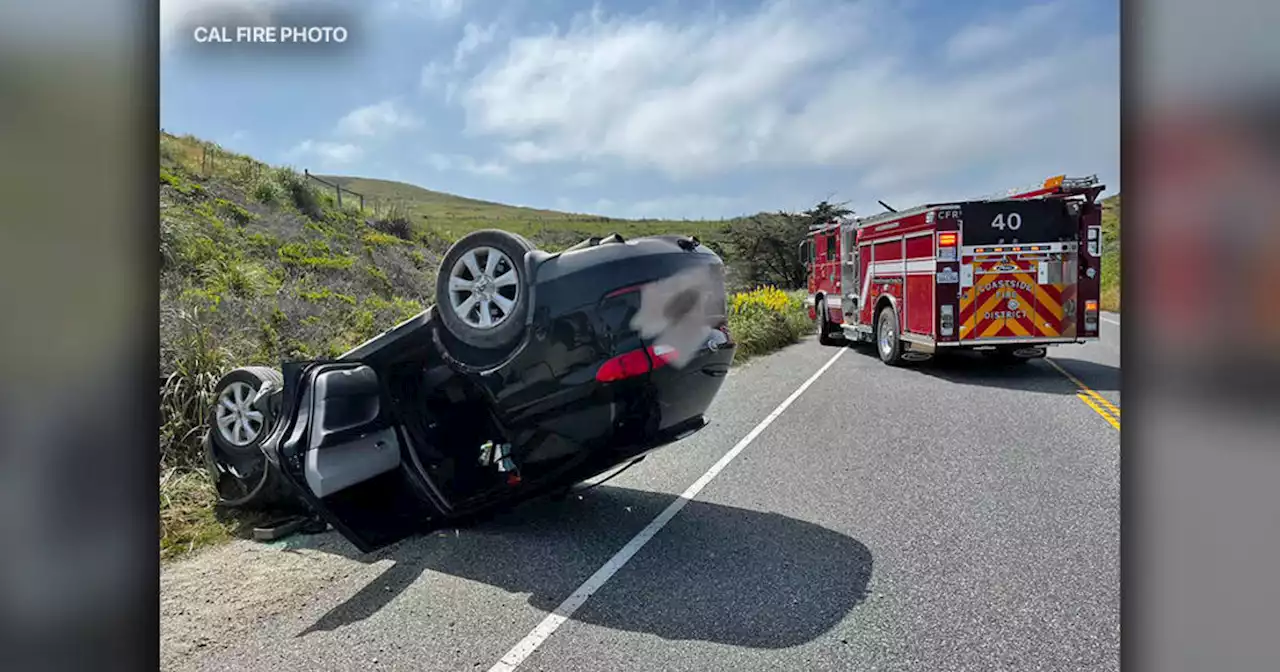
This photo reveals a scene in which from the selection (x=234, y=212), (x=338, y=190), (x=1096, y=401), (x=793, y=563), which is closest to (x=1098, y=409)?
(x=1096, y=401)

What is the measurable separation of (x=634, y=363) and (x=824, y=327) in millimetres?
3028

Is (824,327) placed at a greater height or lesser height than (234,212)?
lesser

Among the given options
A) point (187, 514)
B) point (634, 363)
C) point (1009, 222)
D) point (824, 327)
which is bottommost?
point (187, 514)

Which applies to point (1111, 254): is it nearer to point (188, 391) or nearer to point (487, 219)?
point (487, 219)

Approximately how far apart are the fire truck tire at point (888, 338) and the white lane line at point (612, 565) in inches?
50.4

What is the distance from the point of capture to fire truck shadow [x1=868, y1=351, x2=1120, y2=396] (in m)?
1.64

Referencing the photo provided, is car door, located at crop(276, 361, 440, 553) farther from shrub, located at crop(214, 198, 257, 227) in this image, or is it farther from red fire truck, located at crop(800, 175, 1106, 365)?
red fire truck, located at crop(800, 175, 1106, 365)

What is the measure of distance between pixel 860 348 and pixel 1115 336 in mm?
2606

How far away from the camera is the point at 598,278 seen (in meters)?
1.98

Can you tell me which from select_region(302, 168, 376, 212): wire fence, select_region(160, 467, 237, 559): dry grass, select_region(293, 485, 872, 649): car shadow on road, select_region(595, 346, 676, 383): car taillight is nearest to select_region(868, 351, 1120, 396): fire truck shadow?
select_region(293, 485, 872, 649): car shadow on road

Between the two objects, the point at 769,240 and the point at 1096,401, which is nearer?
the point at 1096,401

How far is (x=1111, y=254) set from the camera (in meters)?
1.33
